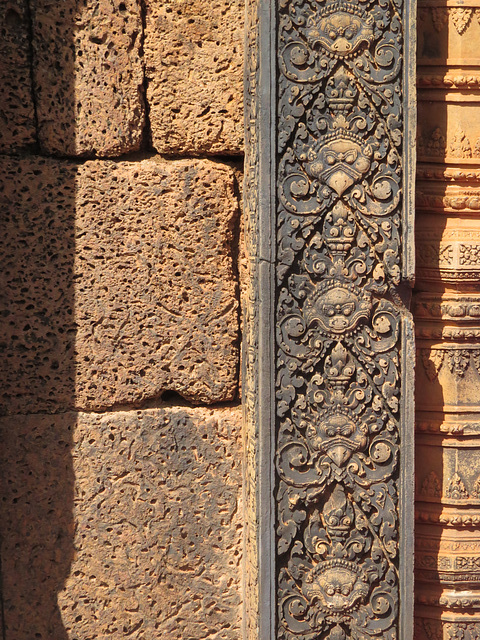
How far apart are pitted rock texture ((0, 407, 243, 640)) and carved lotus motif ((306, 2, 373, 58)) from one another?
128 centimetres

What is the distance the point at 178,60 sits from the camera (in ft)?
7.66

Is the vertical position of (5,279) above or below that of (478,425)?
above

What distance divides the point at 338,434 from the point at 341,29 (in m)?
1.27

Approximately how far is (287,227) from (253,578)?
1.17 metres

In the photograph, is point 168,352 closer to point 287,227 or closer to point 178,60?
point 287,227

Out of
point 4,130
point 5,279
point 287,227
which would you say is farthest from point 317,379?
Answer: point 4,130

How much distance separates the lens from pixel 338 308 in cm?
217

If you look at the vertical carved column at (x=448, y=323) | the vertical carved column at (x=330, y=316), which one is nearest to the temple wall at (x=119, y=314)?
the vertical carved column at (x=330, y=316)

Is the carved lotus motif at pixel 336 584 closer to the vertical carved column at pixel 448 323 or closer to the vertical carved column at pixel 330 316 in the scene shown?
the vertical carved column at pixel 330 316

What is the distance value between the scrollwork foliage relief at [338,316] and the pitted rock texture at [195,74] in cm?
28

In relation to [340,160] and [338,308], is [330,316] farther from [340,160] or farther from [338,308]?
[340,160]

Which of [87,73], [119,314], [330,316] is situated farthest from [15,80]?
[330,316]

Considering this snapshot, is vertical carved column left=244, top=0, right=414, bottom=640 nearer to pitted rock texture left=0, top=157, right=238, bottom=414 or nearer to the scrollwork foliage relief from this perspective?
the scrollwork foliage relief

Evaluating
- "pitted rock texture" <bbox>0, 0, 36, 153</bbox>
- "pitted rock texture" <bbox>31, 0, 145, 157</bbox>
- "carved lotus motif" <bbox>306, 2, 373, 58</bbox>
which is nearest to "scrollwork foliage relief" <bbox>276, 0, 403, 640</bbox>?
"carved lotus motif" <bbox>306, 2, 373, 58</bbox>
